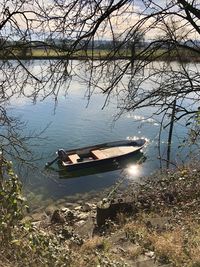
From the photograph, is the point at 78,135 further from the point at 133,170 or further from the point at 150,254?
the point at 150,254

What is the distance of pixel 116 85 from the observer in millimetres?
5008

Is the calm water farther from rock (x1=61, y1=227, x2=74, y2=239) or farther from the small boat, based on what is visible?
rock (x1=61, y1=227, x2=74, y2=239)

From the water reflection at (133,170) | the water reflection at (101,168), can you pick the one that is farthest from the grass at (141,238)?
the water reflection at (101,168)

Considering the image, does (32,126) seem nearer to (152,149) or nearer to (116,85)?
(152,149)

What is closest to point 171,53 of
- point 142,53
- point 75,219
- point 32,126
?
point 142,53

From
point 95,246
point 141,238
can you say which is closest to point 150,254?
point 141,238

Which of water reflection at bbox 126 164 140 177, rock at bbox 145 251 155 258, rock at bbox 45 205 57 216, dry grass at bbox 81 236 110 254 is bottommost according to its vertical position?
water reflection at bbox 126 164 140 177

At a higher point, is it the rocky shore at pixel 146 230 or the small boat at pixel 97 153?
the rocky shore at pixel 146 230

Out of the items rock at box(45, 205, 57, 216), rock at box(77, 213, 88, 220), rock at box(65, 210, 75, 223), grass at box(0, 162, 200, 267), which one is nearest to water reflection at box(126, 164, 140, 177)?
rock at box(45, 205, 57, 216)

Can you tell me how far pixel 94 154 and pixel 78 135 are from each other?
11.4 ft

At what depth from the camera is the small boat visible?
17.5 metres

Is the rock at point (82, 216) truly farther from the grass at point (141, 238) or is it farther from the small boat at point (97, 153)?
the small boat at point (97, 153)

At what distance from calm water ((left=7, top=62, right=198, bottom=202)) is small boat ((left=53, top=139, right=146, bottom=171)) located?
15.8 inches

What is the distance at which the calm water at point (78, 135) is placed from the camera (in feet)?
51.0
